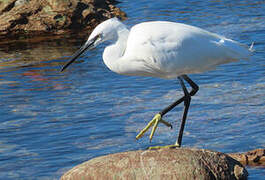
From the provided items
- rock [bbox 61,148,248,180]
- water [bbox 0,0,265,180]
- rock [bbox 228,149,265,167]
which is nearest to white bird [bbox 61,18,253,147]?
rock [bbox 61,148,248,180]

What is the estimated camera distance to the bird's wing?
581 cm

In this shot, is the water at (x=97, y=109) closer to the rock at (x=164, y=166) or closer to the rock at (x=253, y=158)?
the rock at (x=253, y=158)

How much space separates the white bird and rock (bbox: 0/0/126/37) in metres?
8.08

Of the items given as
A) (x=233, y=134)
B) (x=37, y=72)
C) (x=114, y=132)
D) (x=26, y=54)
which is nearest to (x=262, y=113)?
(x=233, y=134)

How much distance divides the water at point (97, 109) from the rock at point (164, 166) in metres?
0.45

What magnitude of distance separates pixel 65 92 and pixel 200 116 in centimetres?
263

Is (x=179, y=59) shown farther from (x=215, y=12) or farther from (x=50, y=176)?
(x=215, y=12)

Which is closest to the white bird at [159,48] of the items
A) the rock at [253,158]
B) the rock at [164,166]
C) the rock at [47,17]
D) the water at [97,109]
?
the rock at [164,166]

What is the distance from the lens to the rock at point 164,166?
546 centimetres

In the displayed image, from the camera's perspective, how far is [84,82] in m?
9.87

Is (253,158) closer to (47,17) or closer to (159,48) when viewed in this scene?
(159,48)

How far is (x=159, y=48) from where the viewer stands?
5.82 metres

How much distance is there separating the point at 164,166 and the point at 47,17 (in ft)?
30.1

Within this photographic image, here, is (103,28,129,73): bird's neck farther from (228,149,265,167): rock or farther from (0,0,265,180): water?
(228,149,265,167): rock
